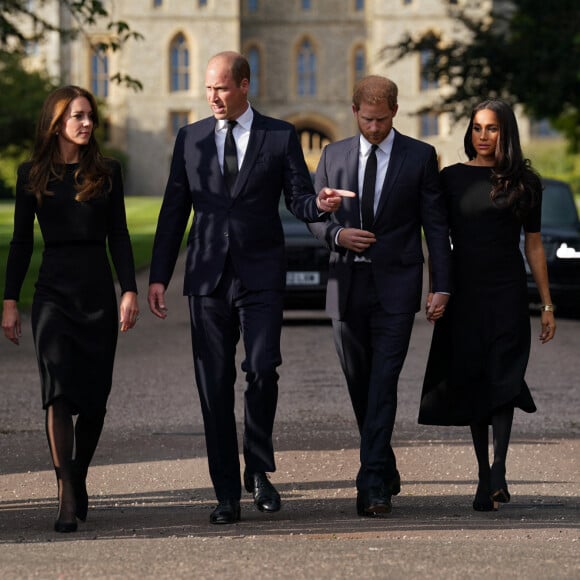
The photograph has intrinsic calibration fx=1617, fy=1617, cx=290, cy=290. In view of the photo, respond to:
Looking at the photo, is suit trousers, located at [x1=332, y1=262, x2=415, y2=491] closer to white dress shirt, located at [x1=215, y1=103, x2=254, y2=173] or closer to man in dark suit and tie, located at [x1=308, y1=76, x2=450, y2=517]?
man in dark suit and tie, located at [x1=308, y1=76, x2=450, y2=517]

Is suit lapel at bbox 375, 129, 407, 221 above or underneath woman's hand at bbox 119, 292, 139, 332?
above

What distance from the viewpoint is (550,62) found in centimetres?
3216

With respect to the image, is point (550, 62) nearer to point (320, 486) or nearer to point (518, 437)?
point (518, 437)

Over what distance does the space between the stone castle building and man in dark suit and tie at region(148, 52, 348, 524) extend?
78.7 meters

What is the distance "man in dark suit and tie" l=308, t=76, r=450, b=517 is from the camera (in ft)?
21.9

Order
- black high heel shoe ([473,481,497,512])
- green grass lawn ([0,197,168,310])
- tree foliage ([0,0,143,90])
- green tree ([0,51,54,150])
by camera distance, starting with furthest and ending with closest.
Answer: green tree ([0,51,54,150]) < green grass lawn ([0,197,168,310]) < tree foliage ([0,0,143,90]) < black high heel shoe ([473,481,497,512])

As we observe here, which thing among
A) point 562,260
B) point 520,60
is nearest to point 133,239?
point 520,60

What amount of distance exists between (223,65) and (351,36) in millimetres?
84168

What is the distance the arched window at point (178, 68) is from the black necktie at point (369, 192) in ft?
269

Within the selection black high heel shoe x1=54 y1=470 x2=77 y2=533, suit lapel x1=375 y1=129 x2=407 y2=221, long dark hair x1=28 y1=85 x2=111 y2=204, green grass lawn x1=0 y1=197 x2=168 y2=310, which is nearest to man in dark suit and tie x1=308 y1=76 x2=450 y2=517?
suit lapel x1=375 y1=129 x2=407 y2=221

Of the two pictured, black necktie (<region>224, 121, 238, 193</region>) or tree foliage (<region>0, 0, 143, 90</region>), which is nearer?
black necktie (<region>224, 121, 238, 193</region>)

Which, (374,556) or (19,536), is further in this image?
(19,536)

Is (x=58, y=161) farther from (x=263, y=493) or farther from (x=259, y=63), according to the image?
(x=259, y=63)

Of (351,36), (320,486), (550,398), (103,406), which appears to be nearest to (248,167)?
(103,406)
